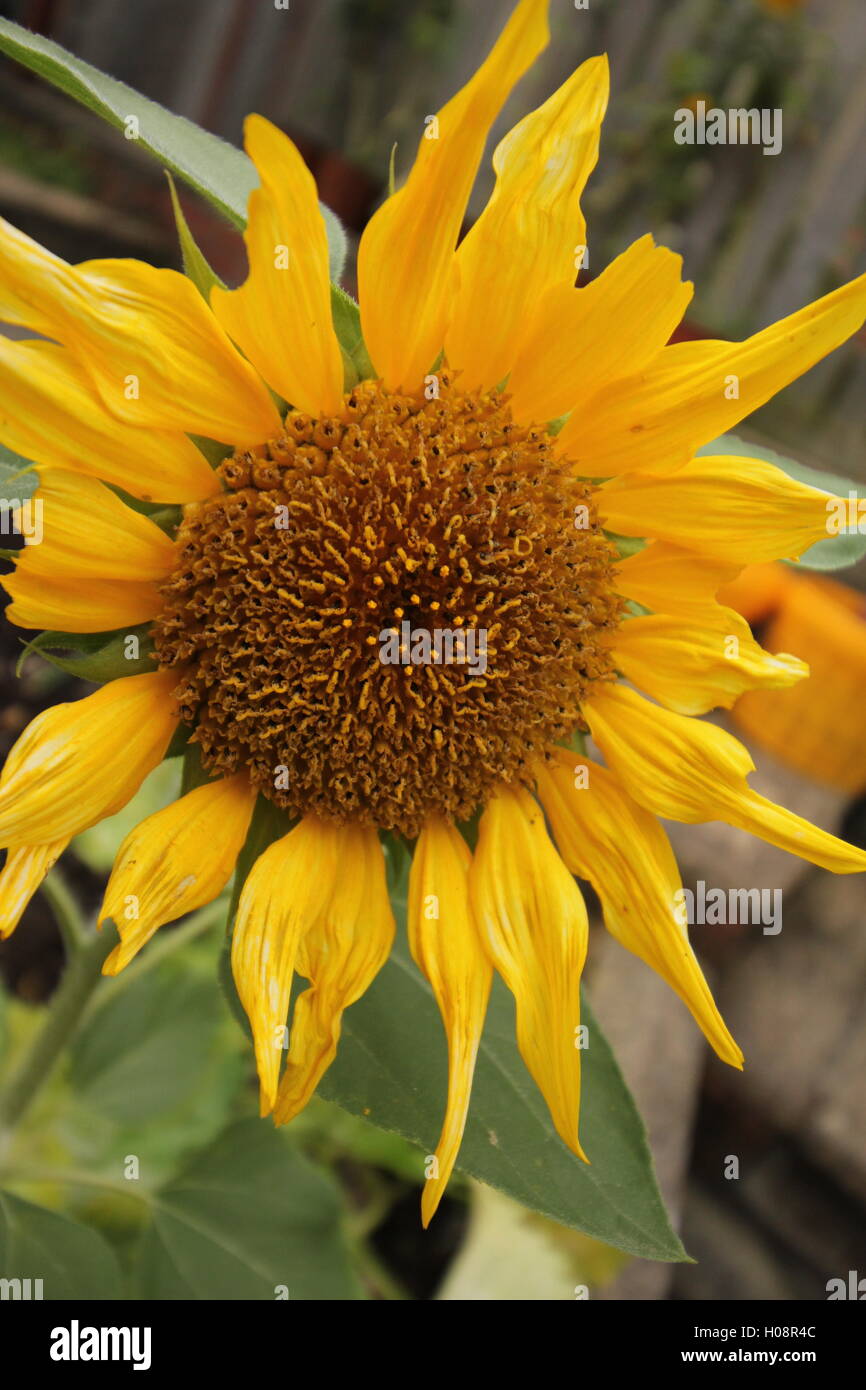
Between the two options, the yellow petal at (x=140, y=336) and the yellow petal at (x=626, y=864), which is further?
the yellow petal at (x=626, y=864)

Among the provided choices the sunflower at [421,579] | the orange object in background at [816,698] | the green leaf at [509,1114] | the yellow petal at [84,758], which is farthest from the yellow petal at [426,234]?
the orange object in background at [816,698]

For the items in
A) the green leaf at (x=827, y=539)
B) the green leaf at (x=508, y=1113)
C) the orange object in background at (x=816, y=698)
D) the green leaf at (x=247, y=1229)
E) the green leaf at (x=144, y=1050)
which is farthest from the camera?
the orange object in background at (x=816, y=698)

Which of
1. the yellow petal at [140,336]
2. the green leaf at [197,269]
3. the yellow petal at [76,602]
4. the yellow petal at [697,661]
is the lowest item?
the yellow petal at [697,661]

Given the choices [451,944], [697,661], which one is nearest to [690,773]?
[697,661]

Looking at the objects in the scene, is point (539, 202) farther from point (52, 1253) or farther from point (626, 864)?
point (52, 1253)

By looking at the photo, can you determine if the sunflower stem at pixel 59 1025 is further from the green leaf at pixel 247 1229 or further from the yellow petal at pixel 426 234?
the yellow petal at pixel 426 234

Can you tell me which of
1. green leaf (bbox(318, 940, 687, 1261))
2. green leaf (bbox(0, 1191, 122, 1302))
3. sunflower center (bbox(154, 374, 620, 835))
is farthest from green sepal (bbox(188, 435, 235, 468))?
green leaf (bbox(0, 1191, 122, 1302))

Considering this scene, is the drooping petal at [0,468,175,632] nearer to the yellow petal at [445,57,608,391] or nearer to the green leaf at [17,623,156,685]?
the green leaf at [17,623,156,685]
